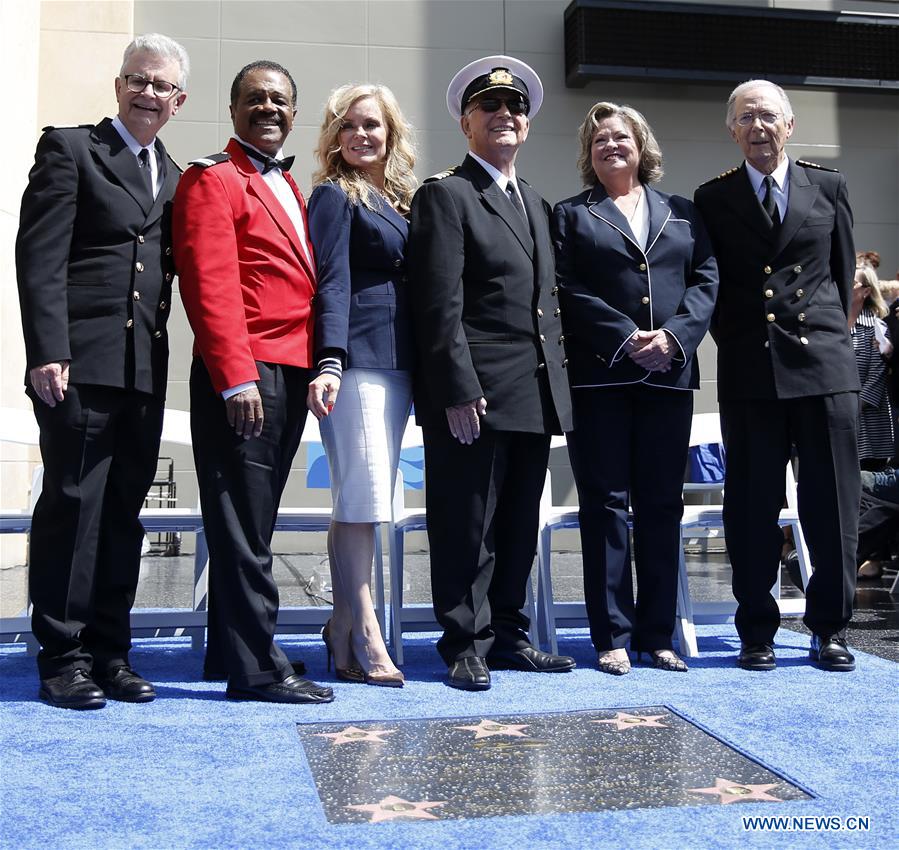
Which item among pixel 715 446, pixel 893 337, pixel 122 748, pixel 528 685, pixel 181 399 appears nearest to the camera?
pixel 122 748

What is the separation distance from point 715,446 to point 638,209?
141 centimetres

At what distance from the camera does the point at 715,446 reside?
4.90 m

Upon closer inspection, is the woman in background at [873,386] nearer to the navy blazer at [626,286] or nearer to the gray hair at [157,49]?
the navy blazer at [626,286]

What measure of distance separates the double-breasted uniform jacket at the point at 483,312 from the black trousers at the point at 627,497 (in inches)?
7.3

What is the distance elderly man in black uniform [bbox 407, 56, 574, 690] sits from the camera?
3441 mm

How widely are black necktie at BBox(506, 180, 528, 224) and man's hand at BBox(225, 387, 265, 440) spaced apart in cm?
114

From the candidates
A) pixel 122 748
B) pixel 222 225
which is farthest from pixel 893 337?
pixel 122 748

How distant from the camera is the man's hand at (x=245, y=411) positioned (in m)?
3.06

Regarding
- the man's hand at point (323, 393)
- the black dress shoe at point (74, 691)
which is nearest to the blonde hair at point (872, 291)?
the man's hand at point (323, 393)

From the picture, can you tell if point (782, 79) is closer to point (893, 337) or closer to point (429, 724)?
point (893, 337)

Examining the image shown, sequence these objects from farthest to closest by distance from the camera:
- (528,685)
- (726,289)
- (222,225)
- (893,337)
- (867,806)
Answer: (893,337) < (726,289) < (528,685) < (222,225) < (867,806)

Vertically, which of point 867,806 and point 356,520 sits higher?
point 356,520

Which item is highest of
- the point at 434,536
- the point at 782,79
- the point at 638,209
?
the point at 782,79

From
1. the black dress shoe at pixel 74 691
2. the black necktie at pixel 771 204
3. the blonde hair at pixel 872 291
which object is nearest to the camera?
the black dress shoe at pixel 74 691
